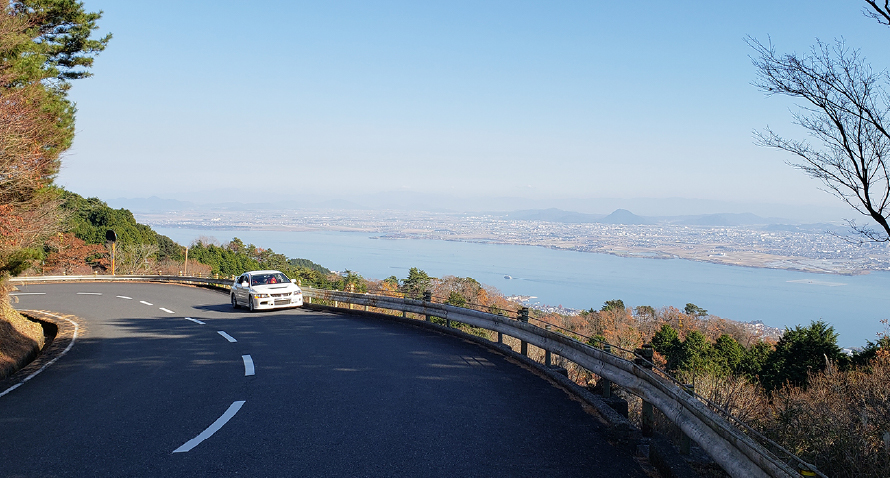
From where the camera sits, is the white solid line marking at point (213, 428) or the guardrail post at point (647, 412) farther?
the guardrail post at point (647, 412)

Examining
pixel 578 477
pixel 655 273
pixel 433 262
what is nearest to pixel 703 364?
pixel 578 477

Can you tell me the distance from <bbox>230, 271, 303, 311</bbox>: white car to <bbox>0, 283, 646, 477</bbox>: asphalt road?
7.48 metres

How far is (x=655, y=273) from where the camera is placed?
173750mm

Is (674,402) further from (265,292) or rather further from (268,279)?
(268,279)

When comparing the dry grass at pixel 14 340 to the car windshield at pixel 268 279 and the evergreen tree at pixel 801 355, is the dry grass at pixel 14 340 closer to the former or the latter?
the car windshield at pixel 268 279

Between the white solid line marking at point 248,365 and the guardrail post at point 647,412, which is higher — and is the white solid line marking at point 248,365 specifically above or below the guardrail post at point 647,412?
below

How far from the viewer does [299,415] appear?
231 inches

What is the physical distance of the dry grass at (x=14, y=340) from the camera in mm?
10242

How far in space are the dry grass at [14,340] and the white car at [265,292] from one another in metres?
6.03

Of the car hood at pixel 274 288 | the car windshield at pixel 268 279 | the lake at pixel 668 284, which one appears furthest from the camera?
the lake at pixel 668 284

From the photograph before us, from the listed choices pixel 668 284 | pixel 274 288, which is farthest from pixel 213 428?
pixel 668 284

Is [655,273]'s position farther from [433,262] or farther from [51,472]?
[51,472]

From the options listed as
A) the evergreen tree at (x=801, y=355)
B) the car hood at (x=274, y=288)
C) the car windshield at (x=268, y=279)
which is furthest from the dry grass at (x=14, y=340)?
the evergreen tree at (x=801, y=355)

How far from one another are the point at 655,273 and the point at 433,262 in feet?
235
